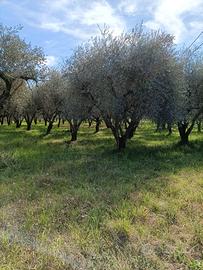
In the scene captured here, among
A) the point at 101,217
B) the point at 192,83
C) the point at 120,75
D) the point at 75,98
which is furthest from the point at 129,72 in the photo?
the point at 101,217

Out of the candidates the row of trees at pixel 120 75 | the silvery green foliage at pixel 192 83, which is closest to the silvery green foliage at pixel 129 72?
the row of trees at pixel 120 75

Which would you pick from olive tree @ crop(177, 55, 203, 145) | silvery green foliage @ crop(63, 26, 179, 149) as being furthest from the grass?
olive tree @ crop(177, 55, 203, 145)

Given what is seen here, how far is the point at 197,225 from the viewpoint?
751 cm

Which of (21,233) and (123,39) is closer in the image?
(21,233)

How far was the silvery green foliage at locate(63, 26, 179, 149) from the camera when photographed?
60.5 ft

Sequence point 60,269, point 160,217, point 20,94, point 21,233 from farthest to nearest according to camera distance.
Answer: point 20,94 → point 160,217 → point 21,233 → point 60,269

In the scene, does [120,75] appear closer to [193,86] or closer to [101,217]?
[193,86]

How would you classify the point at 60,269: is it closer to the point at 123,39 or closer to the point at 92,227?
the point at 92,227

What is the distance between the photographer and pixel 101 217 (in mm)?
7961

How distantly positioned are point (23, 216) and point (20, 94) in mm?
23743

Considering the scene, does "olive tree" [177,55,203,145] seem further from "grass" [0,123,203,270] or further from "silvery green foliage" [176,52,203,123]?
"grass" [0,123,203,270]

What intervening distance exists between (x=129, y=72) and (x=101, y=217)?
38.3 feet

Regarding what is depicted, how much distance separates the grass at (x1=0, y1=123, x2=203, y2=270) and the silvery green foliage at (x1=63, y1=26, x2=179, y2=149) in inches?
200

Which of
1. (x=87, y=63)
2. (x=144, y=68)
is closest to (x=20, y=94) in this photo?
(x=87, y=63)
